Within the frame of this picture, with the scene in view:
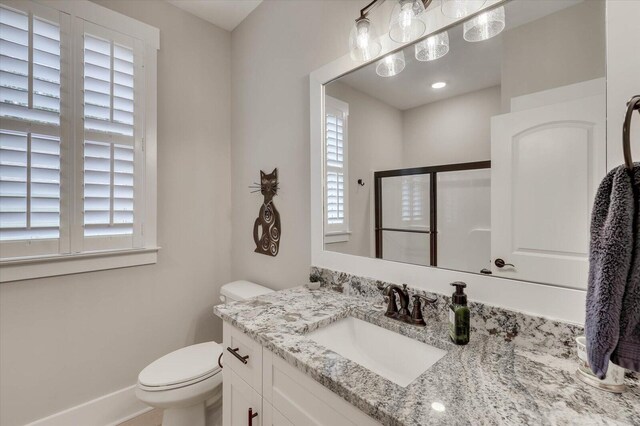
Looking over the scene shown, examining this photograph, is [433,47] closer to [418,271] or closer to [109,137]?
[418,271]

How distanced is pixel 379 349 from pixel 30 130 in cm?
203

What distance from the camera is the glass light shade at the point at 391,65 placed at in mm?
1188

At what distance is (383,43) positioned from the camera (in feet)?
4.00

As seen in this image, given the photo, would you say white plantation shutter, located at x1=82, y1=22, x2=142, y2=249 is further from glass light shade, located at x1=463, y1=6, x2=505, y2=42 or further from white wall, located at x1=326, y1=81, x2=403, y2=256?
glass light shade, located at x1=463, y1=6, x2=505, y2=42

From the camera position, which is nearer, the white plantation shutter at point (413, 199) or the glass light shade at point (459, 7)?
the glass light shade at point (459, 7)

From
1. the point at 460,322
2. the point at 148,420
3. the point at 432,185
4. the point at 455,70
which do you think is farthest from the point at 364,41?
the point at 148,420

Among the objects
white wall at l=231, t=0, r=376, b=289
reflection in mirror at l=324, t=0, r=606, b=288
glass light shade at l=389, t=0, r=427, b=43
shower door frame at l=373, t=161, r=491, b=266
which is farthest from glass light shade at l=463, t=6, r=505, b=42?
white wall at l=231, t=0, r=376, b=289

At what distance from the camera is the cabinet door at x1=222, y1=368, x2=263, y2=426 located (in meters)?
0.96

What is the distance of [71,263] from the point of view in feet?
5.25

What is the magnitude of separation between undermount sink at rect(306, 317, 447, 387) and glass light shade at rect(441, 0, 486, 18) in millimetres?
1109

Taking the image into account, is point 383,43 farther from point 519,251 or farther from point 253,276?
point 253,276

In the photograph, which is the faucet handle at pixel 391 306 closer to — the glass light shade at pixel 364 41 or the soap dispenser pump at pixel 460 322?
the soap dispenser pump at pixel 460 322

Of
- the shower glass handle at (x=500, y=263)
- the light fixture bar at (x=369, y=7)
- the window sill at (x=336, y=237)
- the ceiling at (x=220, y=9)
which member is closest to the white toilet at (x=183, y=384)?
the window sill at (x=336, y=237)

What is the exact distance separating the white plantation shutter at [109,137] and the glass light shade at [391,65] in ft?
5.11
